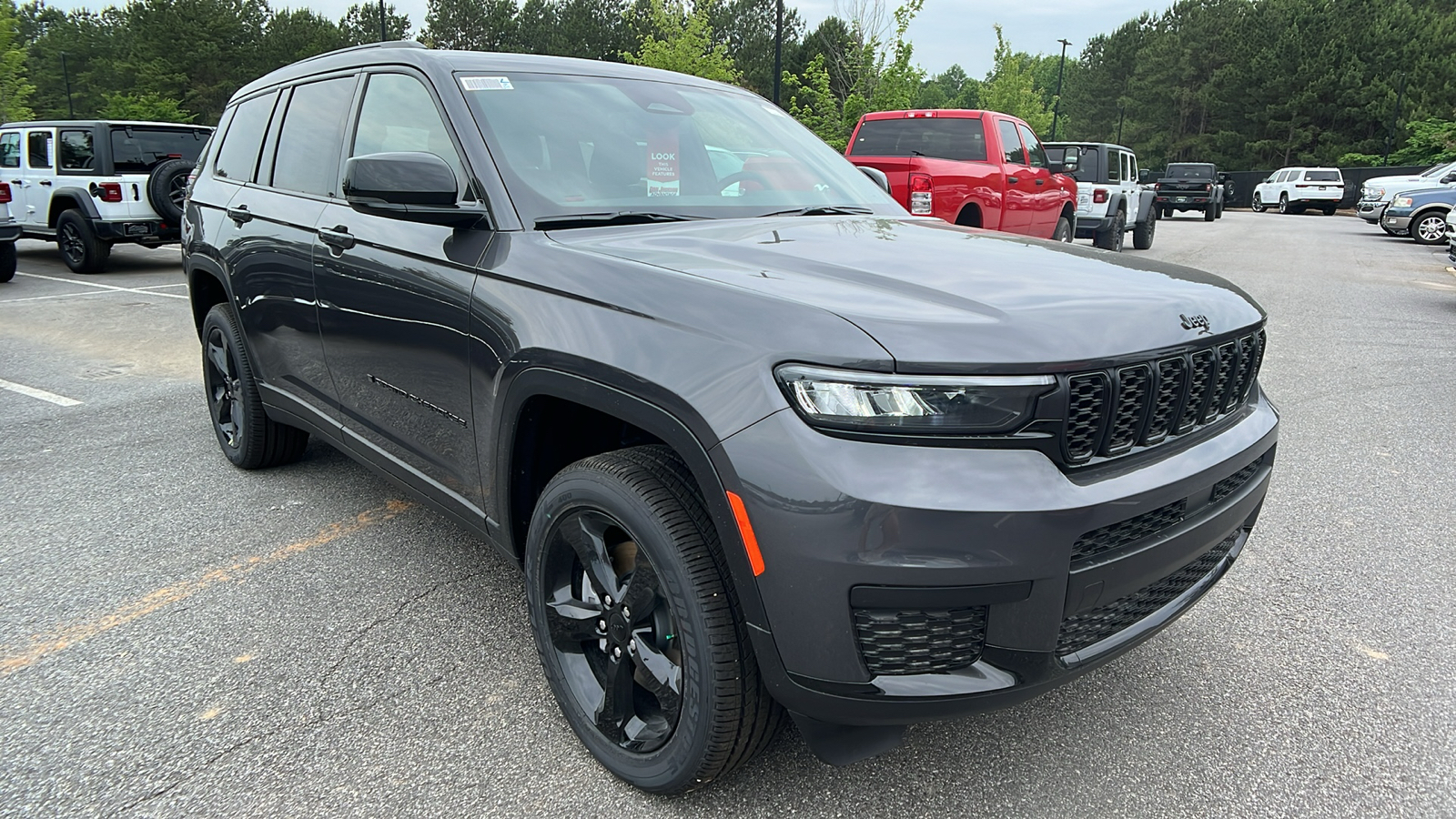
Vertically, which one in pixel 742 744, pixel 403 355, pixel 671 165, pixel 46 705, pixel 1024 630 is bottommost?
pixel 46 705

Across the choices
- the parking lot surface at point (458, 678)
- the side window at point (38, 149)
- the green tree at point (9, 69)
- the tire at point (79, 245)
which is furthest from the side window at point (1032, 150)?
the green tree at point (9, 69)

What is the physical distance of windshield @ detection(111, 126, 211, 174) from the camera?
11.9m

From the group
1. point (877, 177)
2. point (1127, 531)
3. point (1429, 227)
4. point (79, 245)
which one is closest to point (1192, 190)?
point (1429, 227)

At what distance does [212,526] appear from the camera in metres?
3.78

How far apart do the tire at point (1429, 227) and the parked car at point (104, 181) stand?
75.9ft

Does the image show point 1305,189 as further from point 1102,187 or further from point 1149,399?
point 1149,399

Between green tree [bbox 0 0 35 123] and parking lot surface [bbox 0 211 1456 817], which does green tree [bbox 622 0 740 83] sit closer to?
parking lot surface [bbox 0 211 1456 817]

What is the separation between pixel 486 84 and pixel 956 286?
165 cm

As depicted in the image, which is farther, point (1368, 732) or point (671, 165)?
point (671, 165)

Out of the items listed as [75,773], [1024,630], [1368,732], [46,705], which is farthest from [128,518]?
[1368,732]

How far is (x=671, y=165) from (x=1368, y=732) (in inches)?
101

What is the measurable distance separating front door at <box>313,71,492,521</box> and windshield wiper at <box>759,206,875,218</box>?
103cm

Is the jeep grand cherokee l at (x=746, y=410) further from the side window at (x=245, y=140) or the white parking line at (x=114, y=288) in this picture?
the white parking line at (x=114, y=288)

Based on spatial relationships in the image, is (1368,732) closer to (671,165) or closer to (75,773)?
(671,165)
